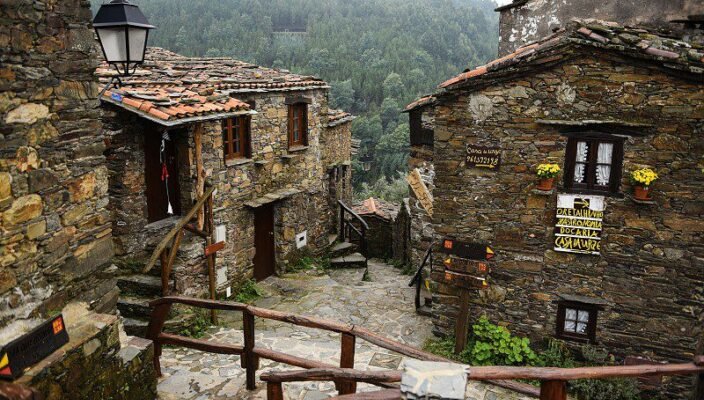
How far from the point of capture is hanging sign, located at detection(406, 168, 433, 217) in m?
10.9

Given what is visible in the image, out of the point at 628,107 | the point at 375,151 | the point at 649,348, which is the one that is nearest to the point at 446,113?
the point at 628,107

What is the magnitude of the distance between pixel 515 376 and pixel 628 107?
4.82m

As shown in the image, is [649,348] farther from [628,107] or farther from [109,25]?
[109,25]

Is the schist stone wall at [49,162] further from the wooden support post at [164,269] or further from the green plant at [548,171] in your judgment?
the green plant at [548,171]

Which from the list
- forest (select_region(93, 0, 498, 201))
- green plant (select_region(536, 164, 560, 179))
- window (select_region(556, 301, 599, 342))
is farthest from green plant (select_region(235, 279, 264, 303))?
forest (select_region(93, 0, 498, 201))

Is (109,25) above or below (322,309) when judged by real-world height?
above

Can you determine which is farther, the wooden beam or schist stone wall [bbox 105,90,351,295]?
the wooden beam

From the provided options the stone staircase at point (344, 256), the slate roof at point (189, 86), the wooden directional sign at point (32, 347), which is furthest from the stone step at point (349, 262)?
the wooden directional sign at point (32, 347)

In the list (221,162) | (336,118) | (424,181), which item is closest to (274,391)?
(221,162)

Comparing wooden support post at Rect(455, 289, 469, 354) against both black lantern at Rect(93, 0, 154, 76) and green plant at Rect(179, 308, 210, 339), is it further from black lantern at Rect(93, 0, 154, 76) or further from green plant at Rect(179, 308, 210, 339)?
black lantern at Rect(93, 0, 154, 76)

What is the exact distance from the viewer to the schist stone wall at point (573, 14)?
7820mm

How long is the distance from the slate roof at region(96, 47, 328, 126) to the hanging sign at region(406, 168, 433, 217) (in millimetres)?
3279

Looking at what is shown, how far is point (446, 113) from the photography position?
7.60 metres

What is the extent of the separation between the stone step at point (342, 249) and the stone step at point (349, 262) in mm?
115
